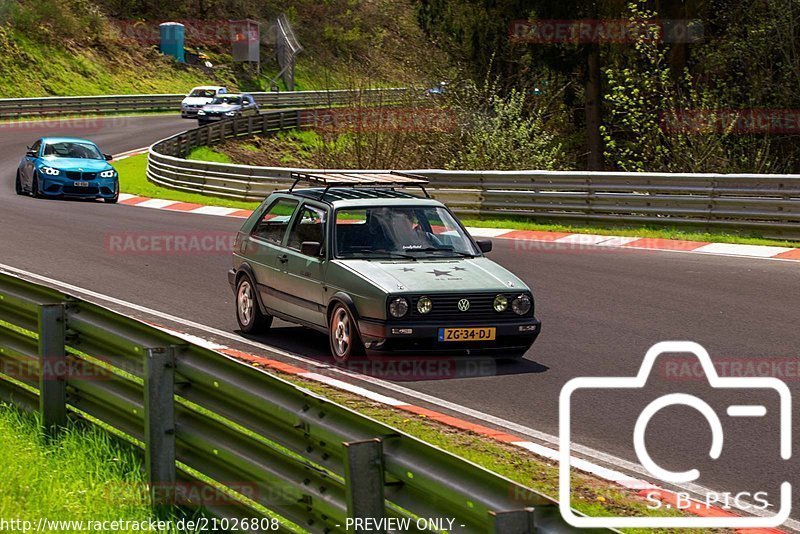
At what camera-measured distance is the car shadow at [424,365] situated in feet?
35.8

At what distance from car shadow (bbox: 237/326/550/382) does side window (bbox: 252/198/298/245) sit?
1.28 metres

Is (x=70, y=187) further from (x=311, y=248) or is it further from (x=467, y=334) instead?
(x=467, y=334)

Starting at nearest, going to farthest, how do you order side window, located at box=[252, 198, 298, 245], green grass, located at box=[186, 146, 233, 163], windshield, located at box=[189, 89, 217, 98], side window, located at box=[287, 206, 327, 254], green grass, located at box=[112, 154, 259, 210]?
side window, located at box=[287, 206, 327, 254], side window, located at box=[252, 198, 298, 245], green grass, located at box=[112, 154, 259, 210], green grass, located at box=[186, 146, 233, 163], windshield, located at box=[189, 89, 217, 98]

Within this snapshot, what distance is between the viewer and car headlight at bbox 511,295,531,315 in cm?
1111

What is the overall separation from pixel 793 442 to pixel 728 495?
134 cm

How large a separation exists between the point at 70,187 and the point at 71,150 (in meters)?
0.96

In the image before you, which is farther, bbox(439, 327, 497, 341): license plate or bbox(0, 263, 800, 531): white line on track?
bbox(439, 327, 497, 341): license plate

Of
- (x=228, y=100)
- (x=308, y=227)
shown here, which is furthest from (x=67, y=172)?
(x=228, y=100)

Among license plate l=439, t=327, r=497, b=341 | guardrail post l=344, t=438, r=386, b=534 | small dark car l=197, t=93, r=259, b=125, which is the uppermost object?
small dark car l=197, t=93, r=259, b=125

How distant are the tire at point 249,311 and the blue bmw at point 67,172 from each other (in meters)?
17.4

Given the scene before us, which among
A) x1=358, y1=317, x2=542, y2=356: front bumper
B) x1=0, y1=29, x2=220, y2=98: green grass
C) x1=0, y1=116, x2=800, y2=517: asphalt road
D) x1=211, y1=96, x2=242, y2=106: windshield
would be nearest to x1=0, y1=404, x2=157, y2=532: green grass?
x1=0, y1=116, x2=800, y2=517: asphalt road

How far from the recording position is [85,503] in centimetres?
673

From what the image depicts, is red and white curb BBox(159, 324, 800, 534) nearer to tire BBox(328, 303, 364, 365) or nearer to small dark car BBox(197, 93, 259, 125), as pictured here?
tire BBox(328, 303, 364, 365)

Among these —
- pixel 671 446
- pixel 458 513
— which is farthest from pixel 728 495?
pixel 458 513
